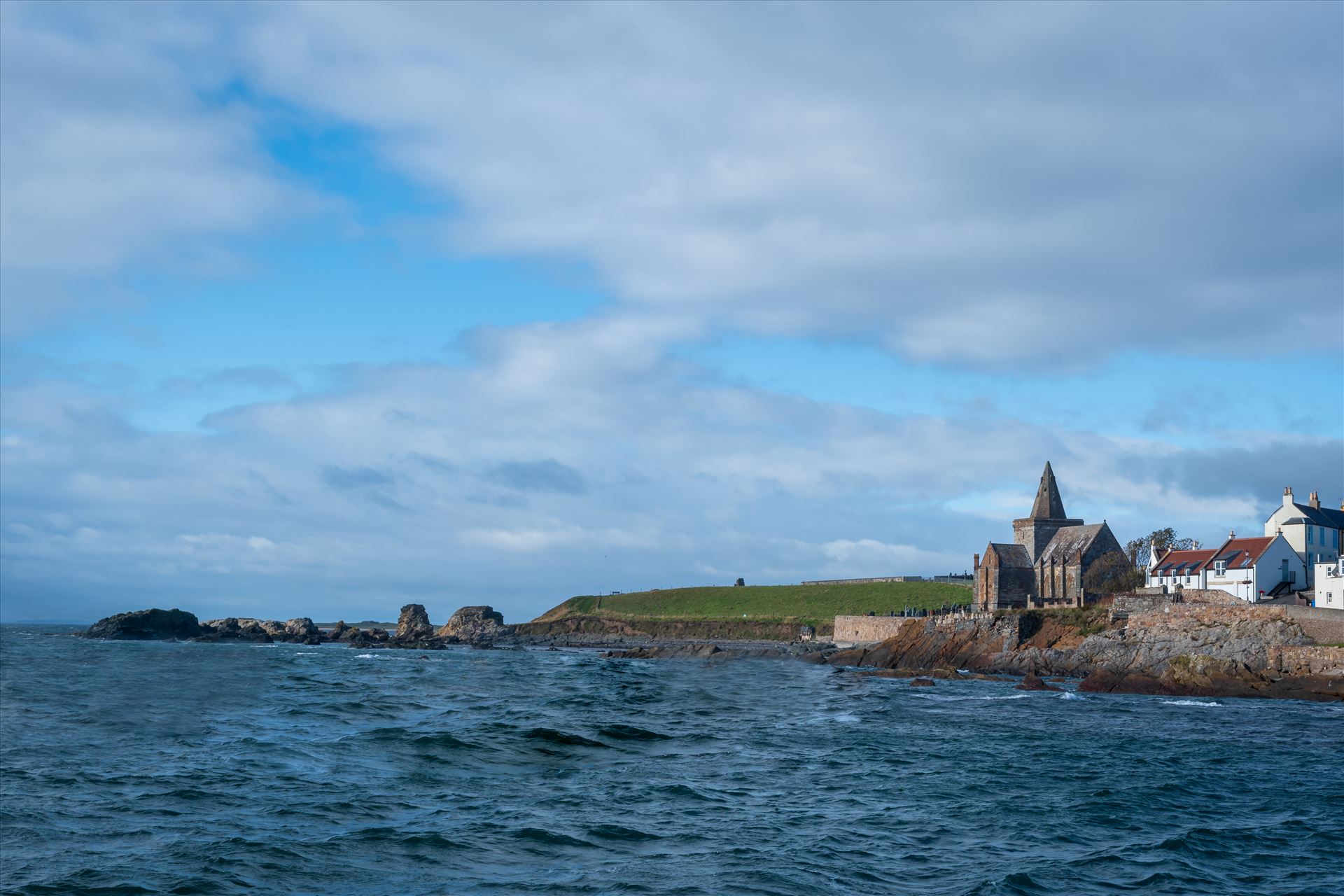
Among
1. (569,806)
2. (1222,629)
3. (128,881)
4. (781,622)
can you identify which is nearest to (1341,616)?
(1222,629)

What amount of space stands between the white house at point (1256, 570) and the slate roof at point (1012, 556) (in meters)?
22.6

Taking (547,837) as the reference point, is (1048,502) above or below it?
above

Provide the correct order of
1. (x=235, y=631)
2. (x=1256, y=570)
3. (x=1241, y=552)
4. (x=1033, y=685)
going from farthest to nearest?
(x=235, y=631) → (x=1241, y=552) → (x=1256, y=570) → (x=1033, y=685)

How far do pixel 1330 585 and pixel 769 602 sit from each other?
87077mm

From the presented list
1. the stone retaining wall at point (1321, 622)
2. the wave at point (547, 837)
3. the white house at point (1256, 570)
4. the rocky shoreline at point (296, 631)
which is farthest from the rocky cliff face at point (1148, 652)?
the rocky shoreline at point (296, 631)

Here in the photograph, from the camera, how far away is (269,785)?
28.2 metres

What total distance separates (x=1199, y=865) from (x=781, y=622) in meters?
119

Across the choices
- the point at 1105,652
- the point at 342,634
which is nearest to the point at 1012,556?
the point at 1105,652

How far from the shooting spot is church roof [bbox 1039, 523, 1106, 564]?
105 meters

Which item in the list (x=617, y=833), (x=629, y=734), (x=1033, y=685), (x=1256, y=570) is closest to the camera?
(x=617, y=833)

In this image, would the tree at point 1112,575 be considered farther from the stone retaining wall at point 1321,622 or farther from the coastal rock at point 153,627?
the coastal rock at point 153,627

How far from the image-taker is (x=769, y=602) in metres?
153

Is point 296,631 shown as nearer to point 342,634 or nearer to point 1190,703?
point 342,634

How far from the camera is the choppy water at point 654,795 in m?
20.5
